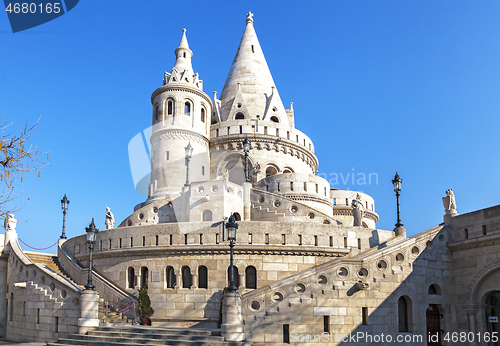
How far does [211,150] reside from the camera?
3200 cm

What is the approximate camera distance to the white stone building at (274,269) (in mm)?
14922

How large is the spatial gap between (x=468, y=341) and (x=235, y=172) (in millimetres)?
19104

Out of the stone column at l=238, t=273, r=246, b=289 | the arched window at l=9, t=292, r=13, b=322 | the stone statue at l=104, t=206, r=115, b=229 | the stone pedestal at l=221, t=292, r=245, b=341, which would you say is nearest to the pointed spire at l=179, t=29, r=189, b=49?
the stone statue at l=104, t=206, r=115, b=229

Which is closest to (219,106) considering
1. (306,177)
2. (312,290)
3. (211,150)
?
(211,150)

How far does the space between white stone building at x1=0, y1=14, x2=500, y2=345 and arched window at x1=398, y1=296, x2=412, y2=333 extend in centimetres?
5

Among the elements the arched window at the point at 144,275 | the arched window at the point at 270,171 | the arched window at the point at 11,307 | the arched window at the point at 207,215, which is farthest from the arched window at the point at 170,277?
the arched window at the point at 270,171

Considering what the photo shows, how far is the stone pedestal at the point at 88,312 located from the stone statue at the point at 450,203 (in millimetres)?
12871

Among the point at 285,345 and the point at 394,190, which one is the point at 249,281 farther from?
the point at 394,190

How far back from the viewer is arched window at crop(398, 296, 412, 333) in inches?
620

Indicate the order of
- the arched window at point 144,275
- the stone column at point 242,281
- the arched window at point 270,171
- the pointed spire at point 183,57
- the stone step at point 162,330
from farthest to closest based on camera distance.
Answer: the pointed spire at point 183,57
the arched window at point 270,171
the arched window at point 144,275
the stone column at point 242,281
the stone step at point 162,330

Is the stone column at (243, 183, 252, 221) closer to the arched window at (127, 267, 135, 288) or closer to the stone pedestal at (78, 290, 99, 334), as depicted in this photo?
the arched window at (127, 267, 135, 288)

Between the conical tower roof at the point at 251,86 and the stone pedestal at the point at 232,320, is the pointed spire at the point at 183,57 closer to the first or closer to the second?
the conical tower roof at the point at 251,86

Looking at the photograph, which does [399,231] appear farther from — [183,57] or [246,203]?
[183,57]

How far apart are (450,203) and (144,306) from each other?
1196 centimetres
